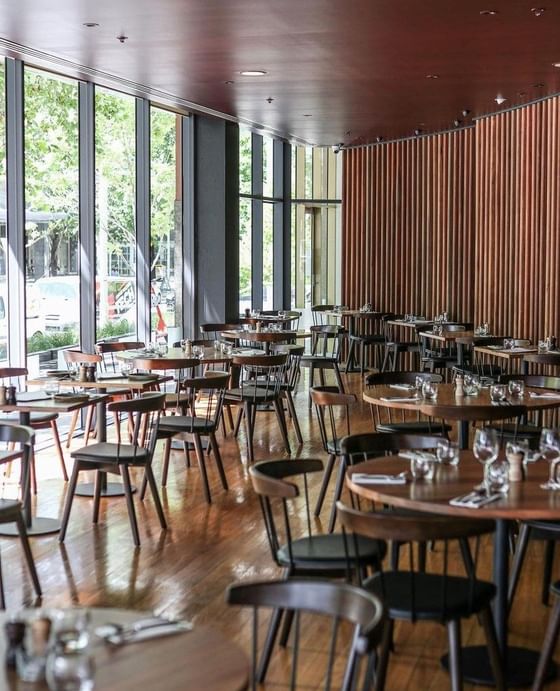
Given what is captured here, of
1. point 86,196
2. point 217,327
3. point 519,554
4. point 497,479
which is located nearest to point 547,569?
point 519,554

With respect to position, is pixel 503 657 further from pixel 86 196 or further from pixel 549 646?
pixel 86 196

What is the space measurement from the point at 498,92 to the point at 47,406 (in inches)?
Result: 256

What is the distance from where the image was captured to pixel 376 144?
16.0 m

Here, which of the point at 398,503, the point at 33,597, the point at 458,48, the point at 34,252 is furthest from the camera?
the point at 34,252

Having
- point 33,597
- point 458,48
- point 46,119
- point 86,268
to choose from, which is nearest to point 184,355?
point 86,268

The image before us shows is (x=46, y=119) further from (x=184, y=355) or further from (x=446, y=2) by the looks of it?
(x=446, y=2)

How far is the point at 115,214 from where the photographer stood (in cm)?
1095

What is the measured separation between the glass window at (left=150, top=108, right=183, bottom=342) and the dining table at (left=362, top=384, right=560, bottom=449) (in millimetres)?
5827

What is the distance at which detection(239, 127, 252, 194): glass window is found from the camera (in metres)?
15.3

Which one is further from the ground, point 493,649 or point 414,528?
point 414,528

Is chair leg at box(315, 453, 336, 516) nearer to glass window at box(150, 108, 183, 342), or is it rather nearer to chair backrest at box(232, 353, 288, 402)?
chair backrest at box(232, 353, 288, 402)

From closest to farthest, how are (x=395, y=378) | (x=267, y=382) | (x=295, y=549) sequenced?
(x=295, y=549), (x=395, y=378), (x=267, y=382)

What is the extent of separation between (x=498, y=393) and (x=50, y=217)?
4.90 metres

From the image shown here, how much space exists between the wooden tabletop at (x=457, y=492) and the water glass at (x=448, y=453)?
1.2 inches
